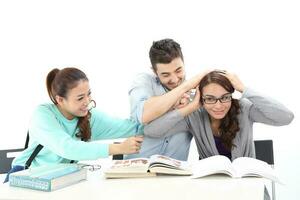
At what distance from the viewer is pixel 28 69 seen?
10.9ft

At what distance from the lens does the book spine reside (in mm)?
1585

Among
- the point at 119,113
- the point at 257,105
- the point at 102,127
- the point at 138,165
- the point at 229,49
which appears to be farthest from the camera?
the point at 119,113

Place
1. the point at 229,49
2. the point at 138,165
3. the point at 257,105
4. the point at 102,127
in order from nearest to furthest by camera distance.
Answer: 1. the point at 138,165
2. the point at 257,105
3. the point at 102,127
4. the point at 229,49

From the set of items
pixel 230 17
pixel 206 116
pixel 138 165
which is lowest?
pixel 138 165

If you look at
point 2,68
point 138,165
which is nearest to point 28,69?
point 2,68

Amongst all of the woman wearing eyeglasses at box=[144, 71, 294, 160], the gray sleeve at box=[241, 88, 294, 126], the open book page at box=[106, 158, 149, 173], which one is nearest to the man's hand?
the woman wearing eyeglasses at box=[144, 71, 294, 160]

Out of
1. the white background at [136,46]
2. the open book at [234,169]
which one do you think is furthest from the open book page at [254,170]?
the white background at [136,46]

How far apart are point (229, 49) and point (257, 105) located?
99 centimetres

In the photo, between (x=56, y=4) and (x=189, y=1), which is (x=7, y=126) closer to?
(x=56, y=4)

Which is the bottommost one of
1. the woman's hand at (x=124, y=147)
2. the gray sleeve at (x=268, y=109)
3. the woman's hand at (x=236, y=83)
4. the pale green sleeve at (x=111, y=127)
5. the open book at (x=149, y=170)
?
the open book at (x=149, y=170)

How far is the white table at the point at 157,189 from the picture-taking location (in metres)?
1.47

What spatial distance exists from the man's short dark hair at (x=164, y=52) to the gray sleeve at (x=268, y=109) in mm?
392

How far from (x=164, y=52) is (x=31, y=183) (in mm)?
911

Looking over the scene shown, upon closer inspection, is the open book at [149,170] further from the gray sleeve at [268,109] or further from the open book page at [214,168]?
the gray sleeve at [268,109]
